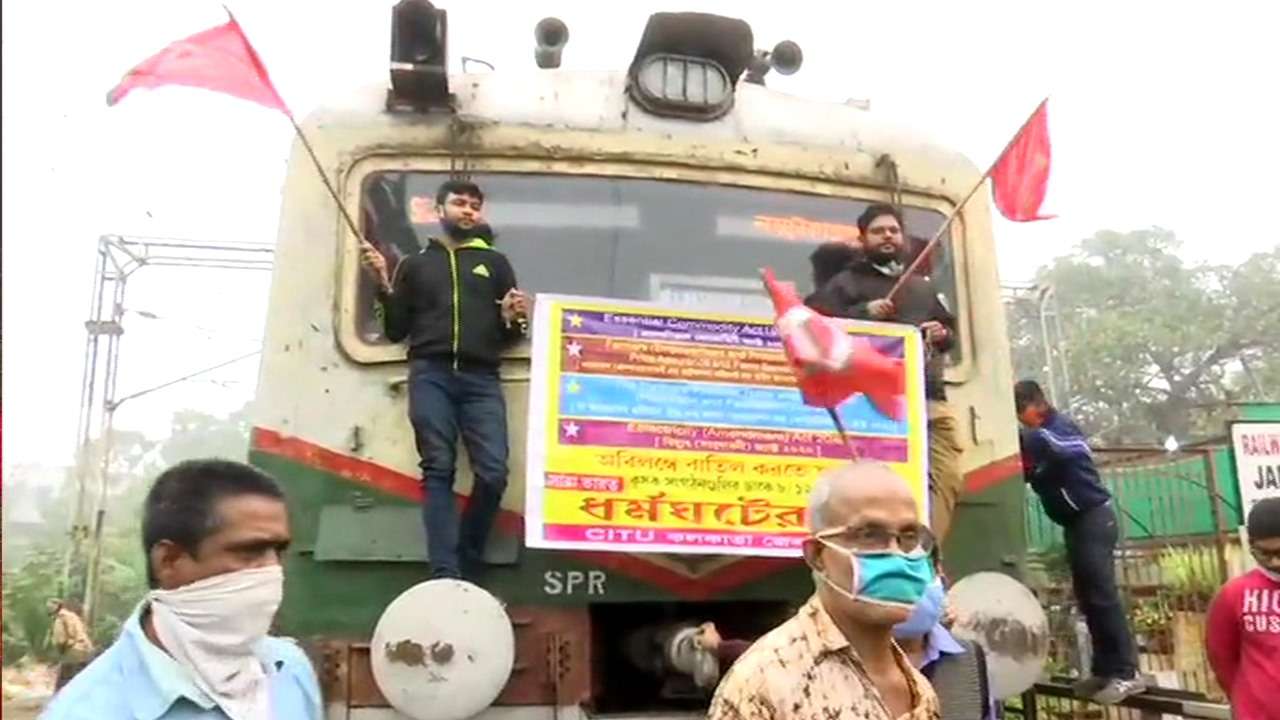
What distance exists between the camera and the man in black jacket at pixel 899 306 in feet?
13.3

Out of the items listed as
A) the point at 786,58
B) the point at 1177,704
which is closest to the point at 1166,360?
the point at 786,58

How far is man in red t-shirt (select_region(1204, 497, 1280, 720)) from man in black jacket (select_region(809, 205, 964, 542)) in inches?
33.6

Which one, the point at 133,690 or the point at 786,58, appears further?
the point at 786,58

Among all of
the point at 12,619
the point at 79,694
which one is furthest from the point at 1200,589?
the point at 12,619

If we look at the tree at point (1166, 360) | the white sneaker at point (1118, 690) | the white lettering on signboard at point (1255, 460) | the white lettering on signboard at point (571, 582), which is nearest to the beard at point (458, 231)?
the white lettering on signboard at point (571, 582)

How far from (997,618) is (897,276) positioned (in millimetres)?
1176

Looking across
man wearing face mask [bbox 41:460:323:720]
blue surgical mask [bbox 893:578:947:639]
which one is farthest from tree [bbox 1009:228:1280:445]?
man wearing face mask [bbox 41:460:323:720]

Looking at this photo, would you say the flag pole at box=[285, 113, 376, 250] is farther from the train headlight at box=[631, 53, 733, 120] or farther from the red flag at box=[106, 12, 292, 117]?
the train headlight at box=[631, 53, 733, 120]

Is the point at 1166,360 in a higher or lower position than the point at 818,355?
higher

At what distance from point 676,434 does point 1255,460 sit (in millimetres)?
2781

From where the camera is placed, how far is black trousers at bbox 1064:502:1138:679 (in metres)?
4.46

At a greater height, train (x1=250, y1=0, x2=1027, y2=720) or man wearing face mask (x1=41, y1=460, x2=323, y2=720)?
train (x1=250, y1=0, x2=1027, y2=720)

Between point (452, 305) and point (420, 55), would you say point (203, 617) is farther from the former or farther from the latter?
point (420, 55)

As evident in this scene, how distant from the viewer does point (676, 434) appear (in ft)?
12.1
